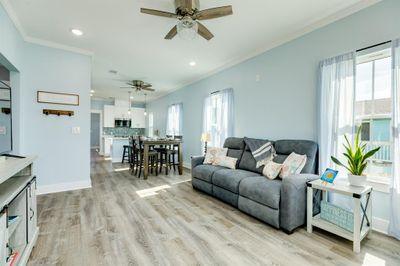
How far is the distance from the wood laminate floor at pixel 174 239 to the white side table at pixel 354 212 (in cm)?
12

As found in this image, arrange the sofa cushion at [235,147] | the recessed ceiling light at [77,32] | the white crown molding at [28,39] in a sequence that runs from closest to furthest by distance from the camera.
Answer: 1. the white crown molding at [28,39]
2. the recessed ceiling light at [77,32]
3. the sofa cushion at [235,147]

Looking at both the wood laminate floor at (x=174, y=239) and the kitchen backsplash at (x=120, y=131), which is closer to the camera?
the wood laminate floor at (x=174, y=239)

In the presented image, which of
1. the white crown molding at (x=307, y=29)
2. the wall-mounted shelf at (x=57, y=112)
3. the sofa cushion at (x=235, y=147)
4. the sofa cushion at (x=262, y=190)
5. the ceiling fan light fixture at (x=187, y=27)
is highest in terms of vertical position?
the white crown molding at (x=307, y=29)

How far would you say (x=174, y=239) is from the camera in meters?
2.14

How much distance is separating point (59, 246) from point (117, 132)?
8468mm

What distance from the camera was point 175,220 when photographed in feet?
8.55

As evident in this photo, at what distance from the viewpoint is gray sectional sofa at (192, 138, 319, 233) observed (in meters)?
2.28

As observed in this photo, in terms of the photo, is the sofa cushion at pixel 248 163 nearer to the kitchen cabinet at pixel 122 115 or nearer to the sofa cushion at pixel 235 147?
the sofa cushion at pixel 235 147

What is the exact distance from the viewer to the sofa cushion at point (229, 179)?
2928 millimetres

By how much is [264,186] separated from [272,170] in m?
0.44

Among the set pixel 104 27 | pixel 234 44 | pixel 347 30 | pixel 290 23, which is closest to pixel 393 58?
pixel 347 30

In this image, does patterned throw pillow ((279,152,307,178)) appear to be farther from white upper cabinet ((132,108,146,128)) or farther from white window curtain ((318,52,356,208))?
white upper cabinet ((132,108,146,128))

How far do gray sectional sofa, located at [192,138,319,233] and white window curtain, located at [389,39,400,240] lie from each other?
74 centimetres

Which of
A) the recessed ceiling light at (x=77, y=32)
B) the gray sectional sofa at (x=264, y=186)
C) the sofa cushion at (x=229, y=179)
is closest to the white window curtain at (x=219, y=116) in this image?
the gray sectional sofa at (x=264, y=186)
